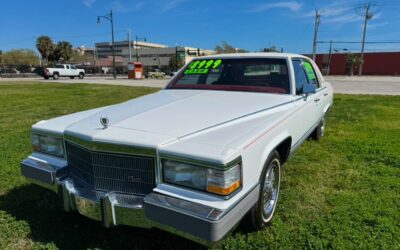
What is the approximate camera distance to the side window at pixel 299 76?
381 centimetres

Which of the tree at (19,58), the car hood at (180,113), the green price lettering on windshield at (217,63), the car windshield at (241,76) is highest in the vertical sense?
the tree at (19,58)

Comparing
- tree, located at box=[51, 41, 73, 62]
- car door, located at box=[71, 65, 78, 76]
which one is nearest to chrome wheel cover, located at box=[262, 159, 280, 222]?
car door, located at box=[71, 65, 78, 76]

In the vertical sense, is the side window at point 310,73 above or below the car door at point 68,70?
above

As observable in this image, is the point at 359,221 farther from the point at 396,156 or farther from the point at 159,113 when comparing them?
the point at 396,156

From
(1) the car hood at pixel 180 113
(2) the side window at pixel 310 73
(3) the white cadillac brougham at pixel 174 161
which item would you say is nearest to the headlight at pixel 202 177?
(3) the white cadillac brougham at pixel 174 161

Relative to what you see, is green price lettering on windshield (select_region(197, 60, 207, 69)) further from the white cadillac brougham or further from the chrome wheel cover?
the chrome wheel cover

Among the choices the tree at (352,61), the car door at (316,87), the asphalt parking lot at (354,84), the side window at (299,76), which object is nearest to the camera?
the side window at (299,76)

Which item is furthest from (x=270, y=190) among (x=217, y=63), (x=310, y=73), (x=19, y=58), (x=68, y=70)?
(x=19, y=58)

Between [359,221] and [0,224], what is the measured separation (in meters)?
3.39

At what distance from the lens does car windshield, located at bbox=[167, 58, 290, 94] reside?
3.70m

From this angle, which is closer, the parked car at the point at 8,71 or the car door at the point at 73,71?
the car door at the point at 73,71

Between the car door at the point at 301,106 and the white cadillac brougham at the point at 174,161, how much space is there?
10cm

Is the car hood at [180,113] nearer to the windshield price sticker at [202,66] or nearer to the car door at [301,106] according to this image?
the car door at [301,106]

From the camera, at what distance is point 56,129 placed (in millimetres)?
2797
